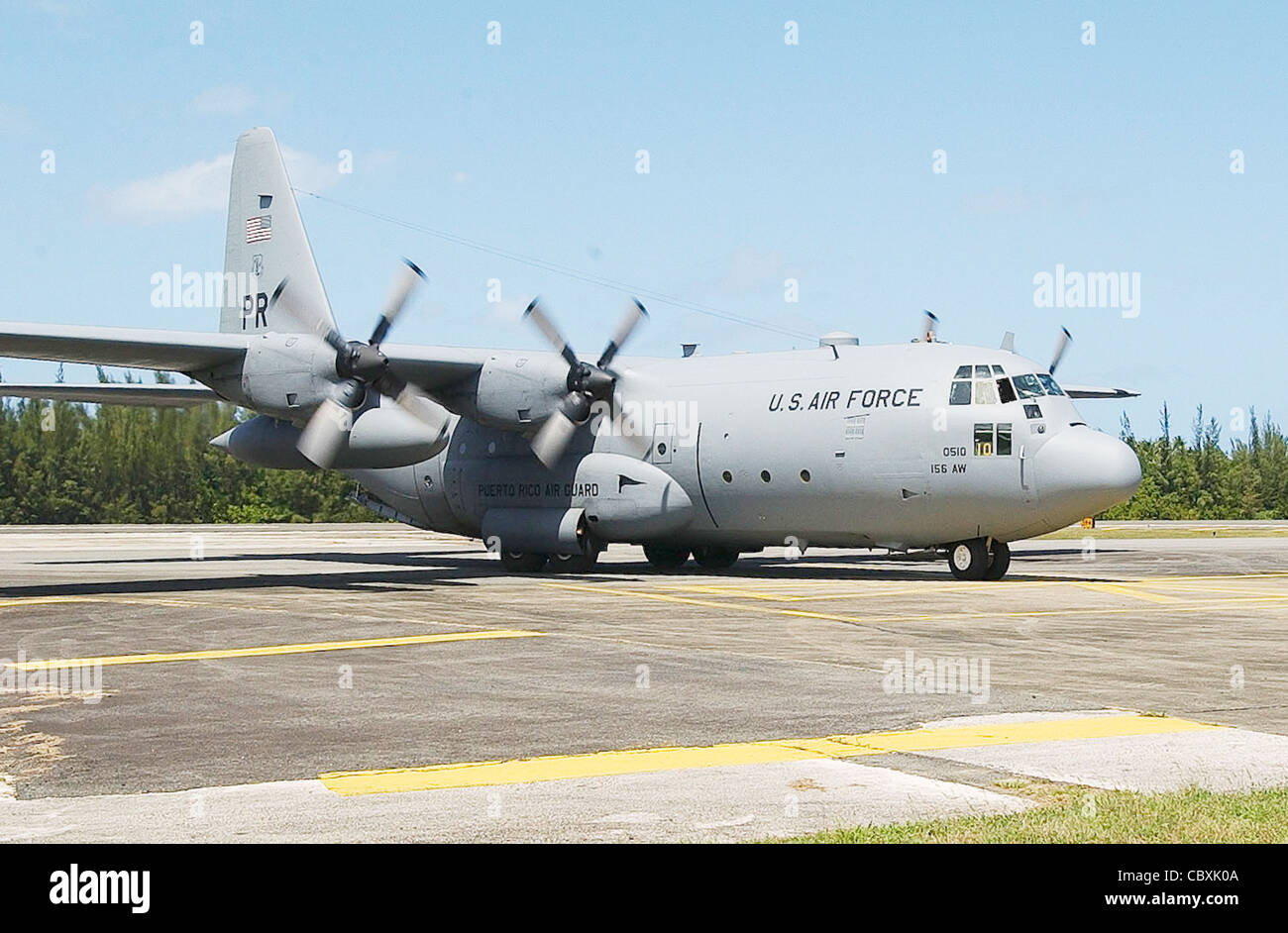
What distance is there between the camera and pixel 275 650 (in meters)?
Result: 16.6

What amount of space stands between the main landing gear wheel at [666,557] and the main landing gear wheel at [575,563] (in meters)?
2.14

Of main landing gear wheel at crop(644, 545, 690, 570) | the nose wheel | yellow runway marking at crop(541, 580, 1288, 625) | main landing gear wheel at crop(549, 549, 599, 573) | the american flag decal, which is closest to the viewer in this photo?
yellow runway marking at crop(541, 580, 1288, 625)

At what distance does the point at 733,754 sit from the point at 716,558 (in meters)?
23.8

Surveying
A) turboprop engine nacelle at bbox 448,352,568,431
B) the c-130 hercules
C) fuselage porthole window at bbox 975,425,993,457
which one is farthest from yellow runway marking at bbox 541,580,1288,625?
turboprop engine nacelle at bbox 448,352,568,431

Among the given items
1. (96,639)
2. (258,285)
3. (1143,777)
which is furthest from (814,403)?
(1143,777)

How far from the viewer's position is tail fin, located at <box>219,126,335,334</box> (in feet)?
106

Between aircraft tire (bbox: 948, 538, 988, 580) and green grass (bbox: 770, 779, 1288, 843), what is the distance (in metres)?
19.8

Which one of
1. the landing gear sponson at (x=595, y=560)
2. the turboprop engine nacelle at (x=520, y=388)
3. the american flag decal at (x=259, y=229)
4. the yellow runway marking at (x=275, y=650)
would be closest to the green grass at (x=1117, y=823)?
the yellow runway marking at (x=275, y=650)

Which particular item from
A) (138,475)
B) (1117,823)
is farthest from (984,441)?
(138,475)

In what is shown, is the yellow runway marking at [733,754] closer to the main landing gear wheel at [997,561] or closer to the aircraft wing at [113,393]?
the main landing gear wheel at [997,561]

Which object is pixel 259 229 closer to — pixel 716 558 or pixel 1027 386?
pixel 716 558

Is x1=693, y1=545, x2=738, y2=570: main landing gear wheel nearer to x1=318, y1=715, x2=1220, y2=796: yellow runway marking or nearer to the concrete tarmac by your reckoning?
the concrete tarmac
